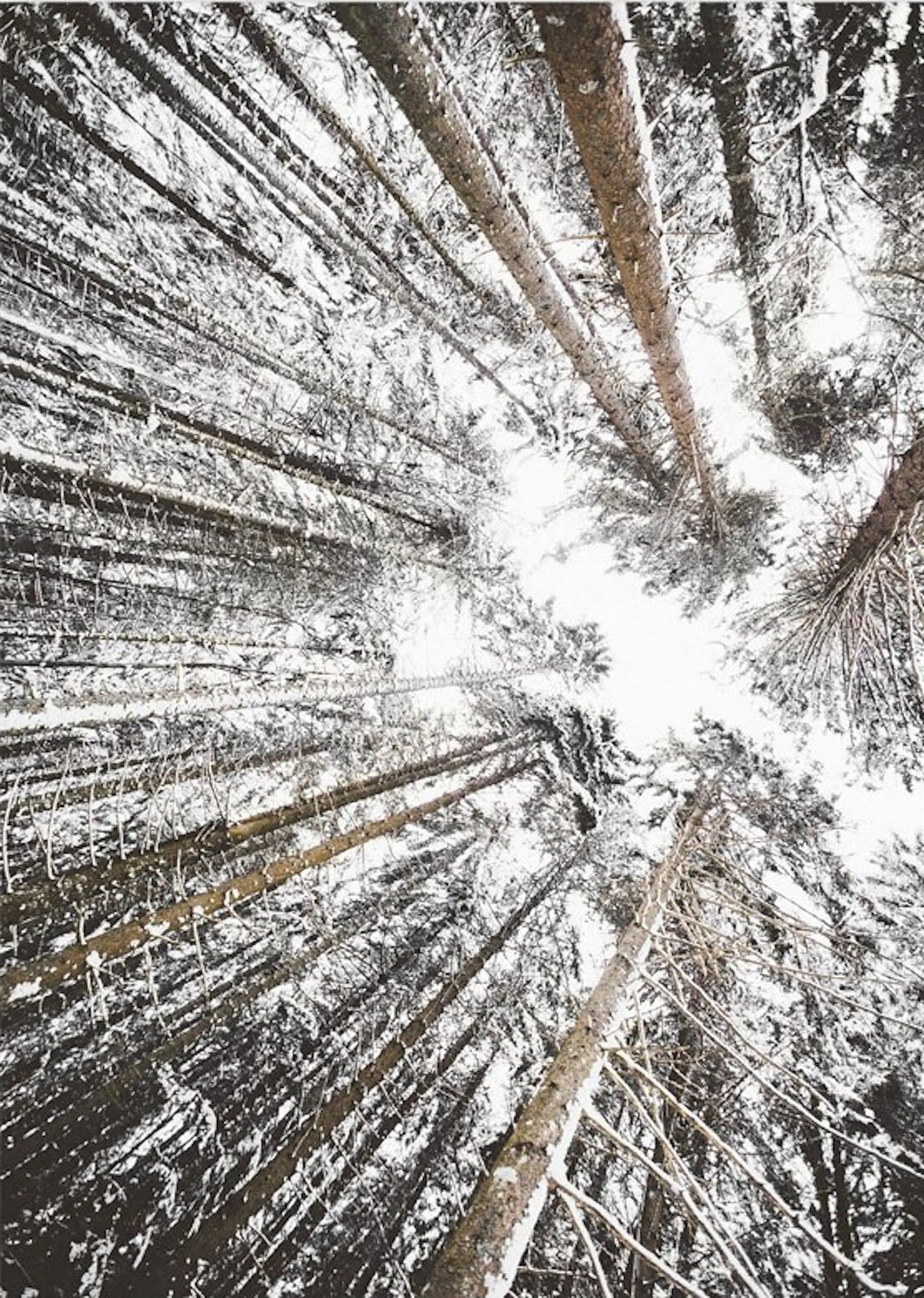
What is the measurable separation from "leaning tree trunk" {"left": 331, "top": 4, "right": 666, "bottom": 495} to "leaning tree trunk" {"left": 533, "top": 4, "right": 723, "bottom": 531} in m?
0.50

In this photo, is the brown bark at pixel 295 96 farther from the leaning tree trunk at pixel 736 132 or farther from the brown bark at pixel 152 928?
the brown bark at pixel 152 928

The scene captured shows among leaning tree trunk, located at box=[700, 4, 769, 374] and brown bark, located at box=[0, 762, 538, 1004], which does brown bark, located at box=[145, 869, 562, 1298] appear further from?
leaning tree trunk, located at box=[700, 4, 769, 374]

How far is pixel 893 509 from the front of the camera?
362 cm

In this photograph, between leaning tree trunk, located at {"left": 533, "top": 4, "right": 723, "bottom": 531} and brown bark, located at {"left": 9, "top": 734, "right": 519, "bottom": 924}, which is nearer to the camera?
leaning tree trunk, located at {"left": 533, "top": 4, "right": 723, "bottom": 531}

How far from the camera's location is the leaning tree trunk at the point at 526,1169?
1.63 metres

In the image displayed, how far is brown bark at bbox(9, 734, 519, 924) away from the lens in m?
3.73

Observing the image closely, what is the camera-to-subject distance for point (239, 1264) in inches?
103

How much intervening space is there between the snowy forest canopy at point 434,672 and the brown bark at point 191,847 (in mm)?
60

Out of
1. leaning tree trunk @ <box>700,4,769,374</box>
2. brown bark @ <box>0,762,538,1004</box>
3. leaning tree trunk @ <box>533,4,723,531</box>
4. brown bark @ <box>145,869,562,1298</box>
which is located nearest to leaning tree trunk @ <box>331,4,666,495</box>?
leaning tree trunk @ <box>533,4,723,531</box>

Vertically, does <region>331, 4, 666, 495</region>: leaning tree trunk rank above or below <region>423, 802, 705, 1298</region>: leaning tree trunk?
above

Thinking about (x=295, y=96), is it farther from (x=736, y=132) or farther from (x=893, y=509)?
(x=893, y=509)

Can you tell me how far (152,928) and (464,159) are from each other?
446 centimetres

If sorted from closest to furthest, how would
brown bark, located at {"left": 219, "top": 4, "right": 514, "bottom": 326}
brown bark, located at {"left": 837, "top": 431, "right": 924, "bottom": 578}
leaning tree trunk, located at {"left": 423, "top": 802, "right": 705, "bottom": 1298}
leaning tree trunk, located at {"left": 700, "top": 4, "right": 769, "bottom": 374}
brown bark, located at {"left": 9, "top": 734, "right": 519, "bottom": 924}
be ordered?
leaning tree trunk, located at {"left": 423, "top": 802, "right": 705, "bottom": 1298}, brown bark, located at {"left": 219, "top": 4, "right": 514, "bottom": 326}, leaning tree trunk, located at {"left": 700, "top": 4, "right": 769, "bottom": 374}, brown bark, located at {"left": 837, "top": 431, "right": 924, "bottom": 578}, brown bark, located at {"left": 9, "top": 734, "right": 519, "bottom": 924}

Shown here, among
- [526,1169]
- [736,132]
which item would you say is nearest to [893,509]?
[736,132]
